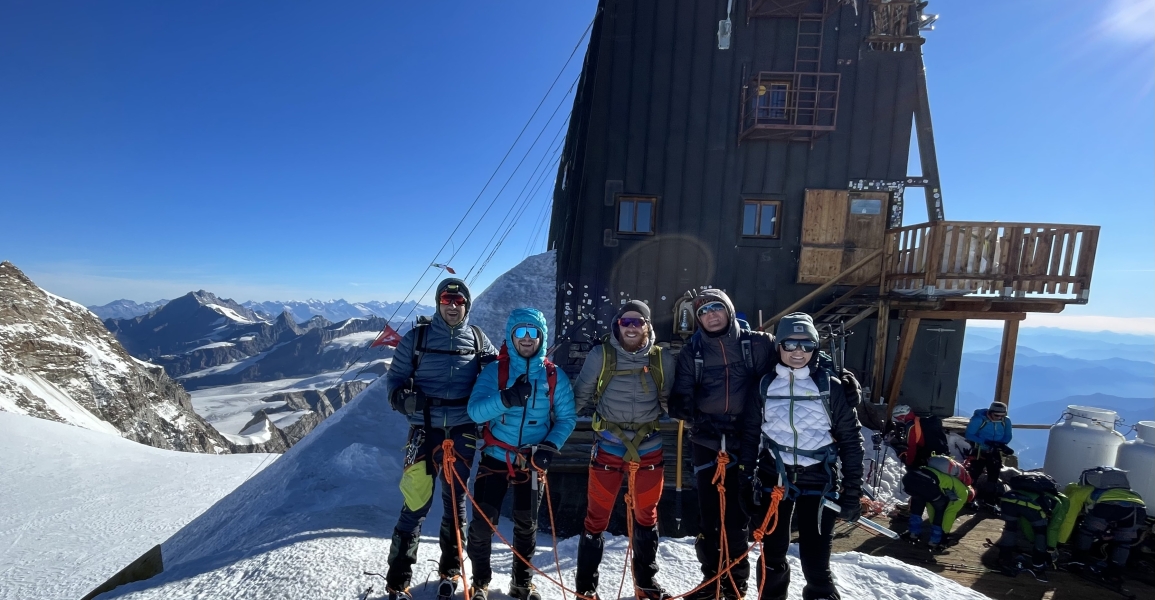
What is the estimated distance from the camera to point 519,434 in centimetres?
344

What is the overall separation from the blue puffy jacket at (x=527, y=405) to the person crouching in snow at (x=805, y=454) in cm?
156

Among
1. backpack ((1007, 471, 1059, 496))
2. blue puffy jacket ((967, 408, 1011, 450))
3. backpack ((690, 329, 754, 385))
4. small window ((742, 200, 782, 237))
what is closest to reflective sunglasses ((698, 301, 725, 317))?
backpack ((690, 329, 754, 385))

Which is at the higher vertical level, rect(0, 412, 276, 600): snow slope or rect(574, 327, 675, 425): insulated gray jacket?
rect(574, 327, 675, 425): insulated gray jacket

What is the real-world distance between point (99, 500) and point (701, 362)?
11.8 m

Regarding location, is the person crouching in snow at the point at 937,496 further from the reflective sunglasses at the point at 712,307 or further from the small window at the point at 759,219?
the small window at the point at 759,219

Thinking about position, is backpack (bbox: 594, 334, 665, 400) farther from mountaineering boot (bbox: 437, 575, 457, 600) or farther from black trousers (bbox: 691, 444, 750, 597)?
mountaineering boot (bbox: 437, 575, 457, 600)

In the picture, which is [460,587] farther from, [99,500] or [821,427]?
[99,500]

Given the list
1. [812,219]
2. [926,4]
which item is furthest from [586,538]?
[926,4]

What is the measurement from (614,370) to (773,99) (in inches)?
403

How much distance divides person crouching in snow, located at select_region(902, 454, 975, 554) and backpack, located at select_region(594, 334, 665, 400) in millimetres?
4343

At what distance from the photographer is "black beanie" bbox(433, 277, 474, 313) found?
3.70 meters

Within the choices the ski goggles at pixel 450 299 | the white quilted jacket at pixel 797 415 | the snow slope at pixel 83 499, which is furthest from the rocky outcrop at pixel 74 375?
the white quilted jacket at pixel 797 415

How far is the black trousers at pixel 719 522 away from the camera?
3596mm

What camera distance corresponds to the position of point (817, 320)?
10.5 metres
